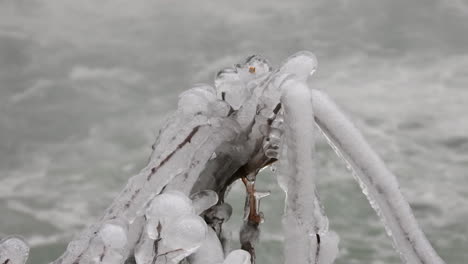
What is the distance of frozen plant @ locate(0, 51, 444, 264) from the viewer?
1251 millimetres

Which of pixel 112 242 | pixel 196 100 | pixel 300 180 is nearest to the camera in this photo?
pixel 112 242

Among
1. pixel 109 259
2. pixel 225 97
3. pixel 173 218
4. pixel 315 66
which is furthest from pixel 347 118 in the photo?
pixel 109 259

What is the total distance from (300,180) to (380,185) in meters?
0.14

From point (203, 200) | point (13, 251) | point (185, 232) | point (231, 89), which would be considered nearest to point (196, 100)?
point (231, 89)

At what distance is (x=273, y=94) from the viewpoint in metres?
1.41

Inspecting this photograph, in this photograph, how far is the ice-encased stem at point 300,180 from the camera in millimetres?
1335

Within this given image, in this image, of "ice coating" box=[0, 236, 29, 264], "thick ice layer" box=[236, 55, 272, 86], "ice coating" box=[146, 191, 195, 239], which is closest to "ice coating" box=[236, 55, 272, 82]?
"thick ice layer" box=[236, 55, 272, 86]

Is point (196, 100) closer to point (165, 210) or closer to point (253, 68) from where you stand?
point (253, 68)

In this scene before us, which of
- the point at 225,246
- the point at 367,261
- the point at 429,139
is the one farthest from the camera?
the point at 429,139

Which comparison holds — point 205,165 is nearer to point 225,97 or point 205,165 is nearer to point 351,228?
point 225,97

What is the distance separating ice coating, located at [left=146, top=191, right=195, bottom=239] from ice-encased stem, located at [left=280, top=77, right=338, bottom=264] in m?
0.19

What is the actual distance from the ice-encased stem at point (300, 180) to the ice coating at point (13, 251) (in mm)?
434

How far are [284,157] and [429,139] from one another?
9516 millimetres

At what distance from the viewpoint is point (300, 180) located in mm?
1345
